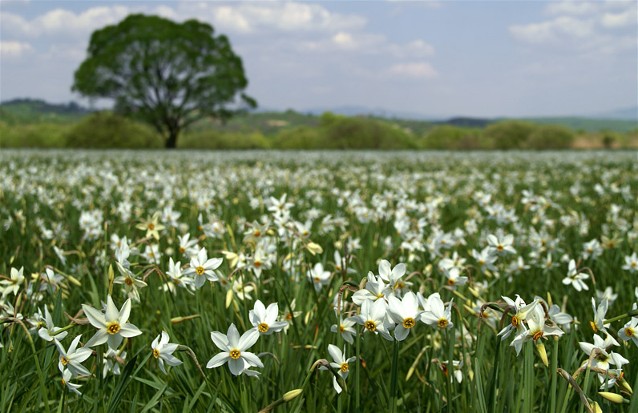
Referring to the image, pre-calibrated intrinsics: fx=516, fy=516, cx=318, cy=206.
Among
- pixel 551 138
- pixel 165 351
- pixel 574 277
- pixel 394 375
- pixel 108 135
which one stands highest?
pixel 108 135

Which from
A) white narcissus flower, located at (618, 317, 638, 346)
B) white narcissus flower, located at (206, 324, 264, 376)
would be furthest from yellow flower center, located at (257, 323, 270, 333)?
white narcissus flower, located at (618, 317, 638, 346)

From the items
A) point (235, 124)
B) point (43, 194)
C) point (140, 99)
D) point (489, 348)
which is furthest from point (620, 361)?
point (235, 124)

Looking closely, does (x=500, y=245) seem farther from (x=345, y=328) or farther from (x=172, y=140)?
(x=172, y=140)

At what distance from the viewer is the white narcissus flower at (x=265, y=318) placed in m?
1.70

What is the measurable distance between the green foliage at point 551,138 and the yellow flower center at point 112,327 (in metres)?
53.5

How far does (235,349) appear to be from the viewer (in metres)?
1.62

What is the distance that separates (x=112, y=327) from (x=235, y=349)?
381mm

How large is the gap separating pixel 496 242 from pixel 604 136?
58316 mm

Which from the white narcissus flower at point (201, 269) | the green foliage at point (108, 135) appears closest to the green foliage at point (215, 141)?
the green foliage at point (108, 135)

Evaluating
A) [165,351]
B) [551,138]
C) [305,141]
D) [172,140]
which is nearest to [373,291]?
[165,351]

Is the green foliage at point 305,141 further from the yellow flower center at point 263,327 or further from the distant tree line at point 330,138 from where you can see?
the yellow flower center at point 263,327

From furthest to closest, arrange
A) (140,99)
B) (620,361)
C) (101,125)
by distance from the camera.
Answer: (140,99) < (101,125) < (620,361)

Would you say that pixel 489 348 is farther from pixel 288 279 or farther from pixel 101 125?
pixel 101 125

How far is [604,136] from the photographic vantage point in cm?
5331
